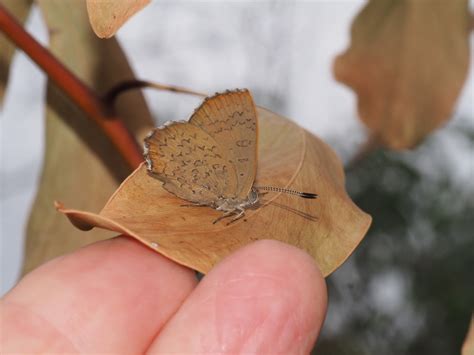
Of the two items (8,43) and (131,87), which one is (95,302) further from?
(8,43)

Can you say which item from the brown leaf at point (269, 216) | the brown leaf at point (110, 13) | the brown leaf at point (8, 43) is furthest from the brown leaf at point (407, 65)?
the brown leaf at point (110, 13)

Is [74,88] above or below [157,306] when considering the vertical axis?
above

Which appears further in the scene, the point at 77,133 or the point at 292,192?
the point at 77,133

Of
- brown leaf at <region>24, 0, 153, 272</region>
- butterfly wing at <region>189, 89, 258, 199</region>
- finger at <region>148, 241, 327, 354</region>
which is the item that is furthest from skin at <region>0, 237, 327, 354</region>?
brown leaf at <region>24, 0, 153, 272</region>

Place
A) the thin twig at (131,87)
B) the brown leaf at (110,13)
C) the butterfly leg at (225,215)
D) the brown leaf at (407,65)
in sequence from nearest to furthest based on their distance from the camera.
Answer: the brown leaf at (110,13) → the butterfly leg at (225,215) → the thin twig at (131,87) → the brown leaf at (407,65)

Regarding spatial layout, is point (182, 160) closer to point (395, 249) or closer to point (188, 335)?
point (188, 335)

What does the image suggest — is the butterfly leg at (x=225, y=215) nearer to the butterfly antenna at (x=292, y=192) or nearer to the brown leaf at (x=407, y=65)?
the butterfly antenna at (x=292, y=192)

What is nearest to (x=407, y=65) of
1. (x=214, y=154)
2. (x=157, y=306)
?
(x=214, y=154)

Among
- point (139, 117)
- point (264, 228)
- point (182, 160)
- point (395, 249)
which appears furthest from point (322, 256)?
point (395, 249)
